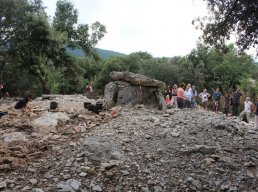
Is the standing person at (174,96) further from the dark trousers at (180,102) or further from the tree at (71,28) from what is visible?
the tree at (71,28)

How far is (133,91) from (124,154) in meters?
7.83

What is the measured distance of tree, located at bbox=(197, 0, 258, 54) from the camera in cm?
1299

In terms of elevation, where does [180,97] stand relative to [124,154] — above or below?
above

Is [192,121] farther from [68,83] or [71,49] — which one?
[68,83]

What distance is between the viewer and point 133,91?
734 inches

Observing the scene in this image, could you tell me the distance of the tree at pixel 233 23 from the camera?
1299cm

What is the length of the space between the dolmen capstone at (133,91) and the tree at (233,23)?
4.98 meters

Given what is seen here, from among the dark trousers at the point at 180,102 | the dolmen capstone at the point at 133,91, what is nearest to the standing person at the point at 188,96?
the dark trousers at the point at 180,102

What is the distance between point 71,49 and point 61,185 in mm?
26527

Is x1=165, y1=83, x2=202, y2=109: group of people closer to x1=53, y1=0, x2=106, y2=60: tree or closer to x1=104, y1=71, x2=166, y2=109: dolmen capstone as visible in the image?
x1=104, y1=71, x2=166, y2=109: dolmen capstone

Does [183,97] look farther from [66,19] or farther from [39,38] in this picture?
[66,19]

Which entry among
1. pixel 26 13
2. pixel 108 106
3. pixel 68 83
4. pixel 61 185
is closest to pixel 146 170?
pixel 61 185

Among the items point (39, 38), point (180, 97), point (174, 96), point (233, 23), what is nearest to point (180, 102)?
point (180, 97)

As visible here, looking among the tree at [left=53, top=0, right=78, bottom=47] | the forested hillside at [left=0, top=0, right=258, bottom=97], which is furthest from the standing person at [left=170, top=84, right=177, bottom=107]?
the tree at [left=53, top=0, right=78, bottom=47]
